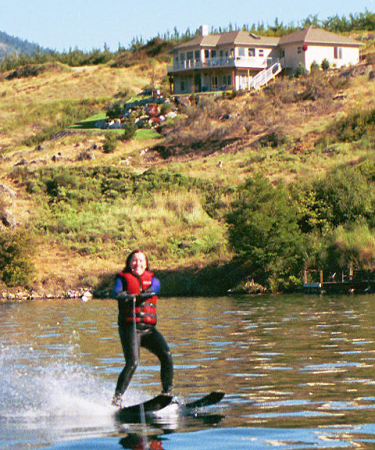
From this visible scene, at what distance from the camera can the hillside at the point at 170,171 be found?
45375mm

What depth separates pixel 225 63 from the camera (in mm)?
82125

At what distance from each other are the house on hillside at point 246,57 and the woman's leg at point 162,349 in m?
71.7

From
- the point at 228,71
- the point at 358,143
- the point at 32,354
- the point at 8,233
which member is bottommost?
the point at 32,354

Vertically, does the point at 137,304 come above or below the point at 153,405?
above

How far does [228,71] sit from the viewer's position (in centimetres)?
8331

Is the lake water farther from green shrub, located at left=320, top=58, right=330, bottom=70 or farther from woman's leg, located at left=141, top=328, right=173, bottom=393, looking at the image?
green shrub, located at left=320, top=58, right=330, bottom=70

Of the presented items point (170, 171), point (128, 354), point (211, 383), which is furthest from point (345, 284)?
point (170, 171)

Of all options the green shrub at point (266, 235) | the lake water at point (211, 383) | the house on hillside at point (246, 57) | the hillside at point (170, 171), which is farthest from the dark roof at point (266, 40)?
the lake water at point (211, 383)

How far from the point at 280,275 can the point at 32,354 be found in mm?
22773

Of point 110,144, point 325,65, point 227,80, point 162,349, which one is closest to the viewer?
point 162,349

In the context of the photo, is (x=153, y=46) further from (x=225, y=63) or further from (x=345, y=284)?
(x=345, y=284)

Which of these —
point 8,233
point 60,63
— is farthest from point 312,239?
point 60,63

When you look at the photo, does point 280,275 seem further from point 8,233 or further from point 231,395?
point 231,395

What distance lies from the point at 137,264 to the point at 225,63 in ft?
242
